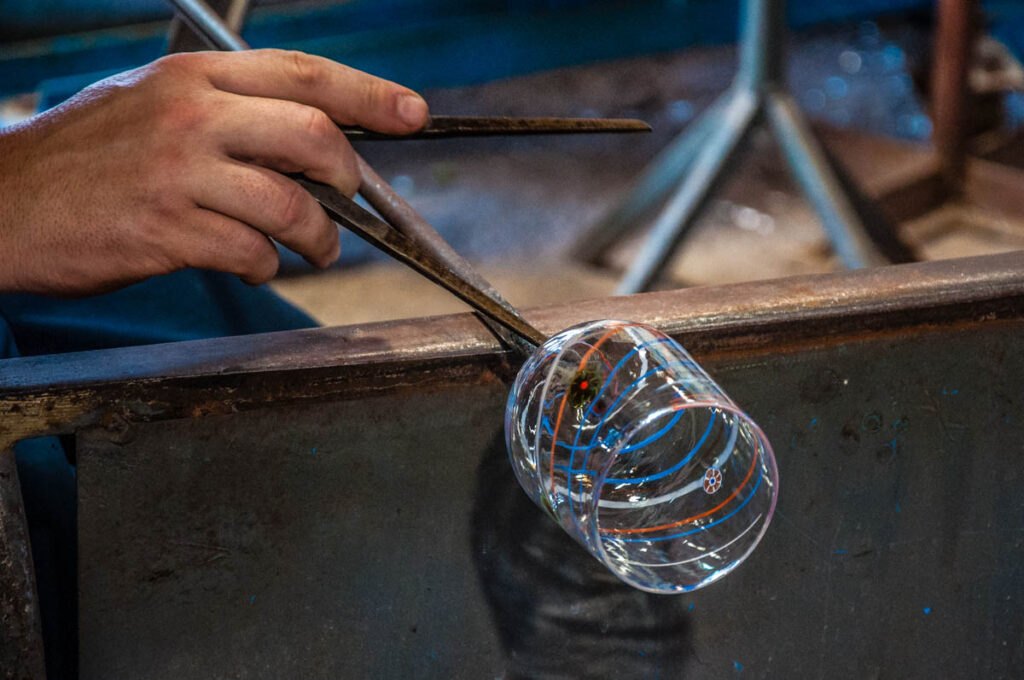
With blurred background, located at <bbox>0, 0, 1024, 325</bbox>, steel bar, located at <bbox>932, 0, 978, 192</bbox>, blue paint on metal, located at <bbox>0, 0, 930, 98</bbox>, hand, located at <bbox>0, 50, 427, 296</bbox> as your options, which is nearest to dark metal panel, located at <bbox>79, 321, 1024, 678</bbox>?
hand, located at <bbox>0, 50, 427, 296</bbox>

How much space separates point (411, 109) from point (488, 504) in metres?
0.30

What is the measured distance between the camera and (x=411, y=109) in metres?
0.70

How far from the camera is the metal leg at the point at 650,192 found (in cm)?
225

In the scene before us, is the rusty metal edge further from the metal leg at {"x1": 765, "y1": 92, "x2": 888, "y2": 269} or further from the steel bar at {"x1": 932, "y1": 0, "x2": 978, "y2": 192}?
the steel bar at {"x1": 932, "y1": 0, "x2": 978, "y2": 192}

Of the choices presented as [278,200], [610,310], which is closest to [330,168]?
[278,200]

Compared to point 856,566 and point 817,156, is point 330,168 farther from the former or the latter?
point 817,156

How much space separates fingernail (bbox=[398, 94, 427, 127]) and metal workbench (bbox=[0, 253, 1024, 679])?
152 millimetres

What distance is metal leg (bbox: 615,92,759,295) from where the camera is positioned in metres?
2.13

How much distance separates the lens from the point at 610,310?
78cm

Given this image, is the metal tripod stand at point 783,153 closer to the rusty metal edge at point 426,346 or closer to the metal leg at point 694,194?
the metal leg at point 694,194

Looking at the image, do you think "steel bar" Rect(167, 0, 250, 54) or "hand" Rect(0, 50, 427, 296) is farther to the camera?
"steel bar" Rect(167, 0, 250, 54)

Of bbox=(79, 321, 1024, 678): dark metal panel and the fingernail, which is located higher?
the fingernail

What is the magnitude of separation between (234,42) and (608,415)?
0.60m

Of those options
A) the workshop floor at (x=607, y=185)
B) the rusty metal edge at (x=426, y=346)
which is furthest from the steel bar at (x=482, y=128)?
the workshop floor at (x=607, y=185)
